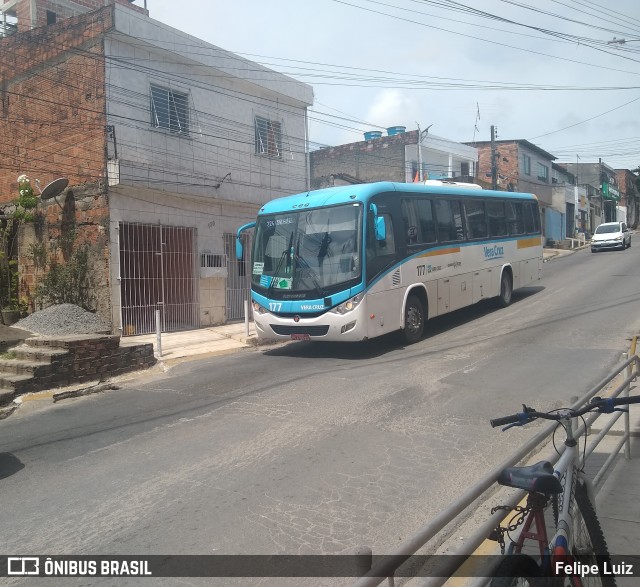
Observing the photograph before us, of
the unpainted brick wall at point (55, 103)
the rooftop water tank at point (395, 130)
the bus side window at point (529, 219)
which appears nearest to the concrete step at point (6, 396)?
the unpainted brick wall at point (55, 103)

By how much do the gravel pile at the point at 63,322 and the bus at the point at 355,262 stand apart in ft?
14.0

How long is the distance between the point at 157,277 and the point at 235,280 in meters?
3.16

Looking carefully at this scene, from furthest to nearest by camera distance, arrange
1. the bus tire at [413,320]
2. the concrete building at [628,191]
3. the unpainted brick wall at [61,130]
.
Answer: the concrete building at [628,191], the unpainted brick wall at [61,130], the bus tire at [413,320]

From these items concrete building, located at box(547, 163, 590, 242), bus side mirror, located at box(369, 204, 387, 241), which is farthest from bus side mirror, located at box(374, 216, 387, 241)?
concrete building, located at box(547, 163, 590, 242)

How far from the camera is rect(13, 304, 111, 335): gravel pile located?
12.9 meters

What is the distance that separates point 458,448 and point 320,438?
1.43 m

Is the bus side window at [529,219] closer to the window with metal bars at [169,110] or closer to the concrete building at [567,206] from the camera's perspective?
the window with metal bars at [169,110]

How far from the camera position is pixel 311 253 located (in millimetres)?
11258

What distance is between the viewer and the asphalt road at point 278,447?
14.5 ft

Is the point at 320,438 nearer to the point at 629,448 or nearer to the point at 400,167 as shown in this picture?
the point at 629,448

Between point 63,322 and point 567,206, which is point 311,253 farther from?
point 567,206

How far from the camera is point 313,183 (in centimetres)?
3191

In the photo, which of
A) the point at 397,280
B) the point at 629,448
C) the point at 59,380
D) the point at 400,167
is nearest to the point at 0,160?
the point at 59,380

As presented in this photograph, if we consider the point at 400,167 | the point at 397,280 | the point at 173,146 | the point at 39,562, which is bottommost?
the point at 39,562
